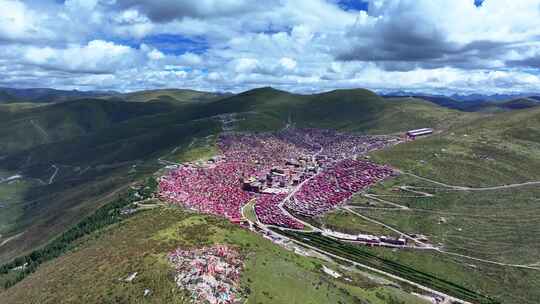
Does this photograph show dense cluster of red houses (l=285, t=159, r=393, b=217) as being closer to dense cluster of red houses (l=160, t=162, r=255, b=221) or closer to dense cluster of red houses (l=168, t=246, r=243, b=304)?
dense cluster of red houses (l=160, t=162, r=255, b=221)

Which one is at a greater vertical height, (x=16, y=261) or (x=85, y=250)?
(x=85, y=250)

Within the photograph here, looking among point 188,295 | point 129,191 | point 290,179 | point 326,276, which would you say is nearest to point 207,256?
point 188,295

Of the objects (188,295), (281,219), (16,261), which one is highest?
(188,295)

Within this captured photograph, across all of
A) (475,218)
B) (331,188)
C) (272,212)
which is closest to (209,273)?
(272,212)

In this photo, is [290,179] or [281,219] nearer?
[281,219]

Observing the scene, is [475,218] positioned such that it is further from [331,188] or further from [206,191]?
[206,191]

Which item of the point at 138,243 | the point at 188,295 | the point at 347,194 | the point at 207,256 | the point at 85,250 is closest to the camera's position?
the point at 188,295

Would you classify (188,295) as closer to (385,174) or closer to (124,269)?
(124,269)
